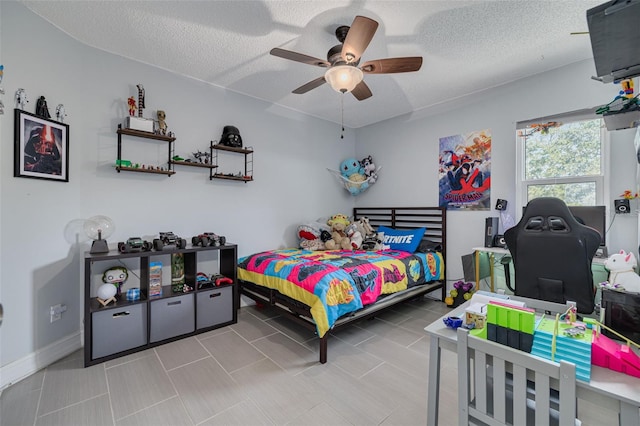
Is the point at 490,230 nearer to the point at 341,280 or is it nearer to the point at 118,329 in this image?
the point at 341,280

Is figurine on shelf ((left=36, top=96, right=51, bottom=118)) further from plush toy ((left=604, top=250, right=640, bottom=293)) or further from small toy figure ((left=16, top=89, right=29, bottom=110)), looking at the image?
plush toy ((left=604, top=250, right=640, bottom=293))

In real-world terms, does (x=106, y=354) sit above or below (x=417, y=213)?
below

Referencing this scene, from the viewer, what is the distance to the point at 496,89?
3.30 metres

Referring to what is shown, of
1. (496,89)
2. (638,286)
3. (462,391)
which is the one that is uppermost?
(496,89)

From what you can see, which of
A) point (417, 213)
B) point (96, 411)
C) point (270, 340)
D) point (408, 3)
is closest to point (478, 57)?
point (408, 3)

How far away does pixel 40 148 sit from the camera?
2102mm

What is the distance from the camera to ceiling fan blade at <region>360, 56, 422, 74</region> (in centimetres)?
203

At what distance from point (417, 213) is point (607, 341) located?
10.6 ft

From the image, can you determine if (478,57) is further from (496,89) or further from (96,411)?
(96,411)

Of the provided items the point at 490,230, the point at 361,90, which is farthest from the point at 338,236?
the point at 361,90

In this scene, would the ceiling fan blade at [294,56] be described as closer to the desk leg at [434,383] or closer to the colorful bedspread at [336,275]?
the colorful bedspread at [336,275]

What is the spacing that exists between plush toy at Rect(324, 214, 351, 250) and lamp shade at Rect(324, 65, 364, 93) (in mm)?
2075

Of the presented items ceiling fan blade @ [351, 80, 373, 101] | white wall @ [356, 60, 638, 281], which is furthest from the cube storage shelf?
white wall @ [356, 60, 638, 281]

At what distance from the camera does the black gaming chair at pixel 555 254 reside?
5.50 feet
